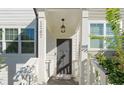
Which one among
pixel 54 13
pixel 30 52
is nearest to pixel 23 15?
pixel 30 52

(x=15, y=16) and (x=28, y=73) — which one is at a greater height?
(x=15, y=16)

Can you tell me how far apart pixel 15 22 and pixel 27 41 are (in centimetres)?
106

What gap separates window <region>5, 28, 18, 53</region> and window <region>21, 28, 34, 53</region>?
1.07 feet

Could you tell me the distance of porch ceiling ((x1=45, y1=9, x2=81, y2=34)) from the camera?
32.7 feet

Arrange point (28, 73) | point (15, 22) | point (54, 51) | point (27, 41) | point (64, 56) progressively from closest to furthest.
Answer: point (28, 73) < point (15, 22) < point (27, 41) < point (54, 51) < point (64, 56)

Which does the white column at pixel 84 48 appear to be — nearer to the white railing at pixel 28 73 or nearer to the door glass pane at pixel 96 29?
the white railing at pixel 28 73

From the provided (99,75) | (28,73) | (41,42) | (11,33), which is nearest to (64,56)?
(11,33)

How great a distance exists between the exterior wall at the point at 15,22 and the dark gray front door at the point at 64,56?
1748 millimetres

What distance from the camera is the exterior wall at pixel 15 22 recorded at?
12805mm

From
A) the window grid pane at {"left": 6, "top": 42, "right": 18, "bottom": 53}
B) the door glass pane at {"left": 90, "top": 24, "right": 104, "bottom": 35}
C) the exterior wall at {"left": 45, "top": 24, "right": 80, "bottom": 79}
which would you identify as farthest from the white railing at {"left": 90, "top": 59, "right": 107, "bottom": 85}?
the window grid pane at {"left": 6, "top": 42, "right": 18, "bottom": 53}

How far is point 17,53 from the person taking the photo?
1302 cm

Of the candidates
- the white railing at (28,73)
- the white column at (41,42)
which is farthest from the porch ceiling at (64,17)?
the white railing at (28,73)

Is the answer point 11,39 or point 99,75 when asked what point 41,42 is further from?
point 11,39

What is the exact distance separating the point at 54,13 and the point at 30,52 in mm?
3224
